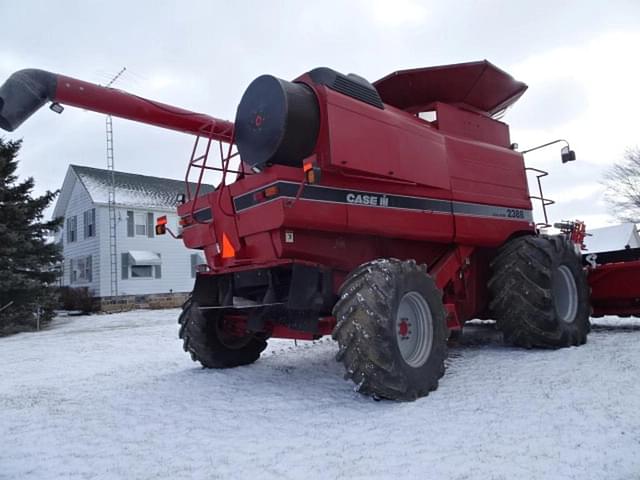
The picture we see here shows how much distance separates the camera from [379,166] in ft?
17.3

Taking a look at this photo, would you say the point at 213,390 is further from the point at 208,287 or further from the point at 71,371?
the point at 71,371

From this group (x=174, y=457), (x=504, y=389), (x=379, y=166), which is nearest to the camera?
(x=174, y=457)

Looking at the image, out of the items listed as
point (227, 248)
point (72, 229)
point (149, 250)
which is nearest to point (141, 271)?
point (149, 250)

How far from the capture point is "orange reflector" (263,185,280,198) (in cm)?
479

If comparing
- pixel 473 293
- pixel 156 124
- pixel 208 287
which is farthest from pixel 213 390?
pixel 473 293

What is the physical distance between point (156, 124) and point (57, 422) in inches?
119

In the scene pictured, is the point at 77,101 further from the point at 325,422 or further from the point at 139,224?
the point at 139,224

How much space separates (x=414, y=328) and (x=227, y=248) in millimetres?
2091

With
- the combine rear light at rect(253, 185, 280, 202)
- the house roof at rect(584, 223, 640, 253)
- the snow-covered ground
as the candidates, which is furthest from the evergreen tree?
the house roof at rect(584, 223, 640, 253)

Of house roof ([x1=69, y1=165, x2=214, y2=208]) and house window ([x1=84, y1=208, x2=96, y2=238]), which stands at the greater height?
house roof ([x1=69, y1=165, x2=214, y2=208])

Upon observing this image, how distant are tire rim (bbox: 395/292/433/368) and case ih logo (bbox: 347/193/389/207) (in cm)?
101

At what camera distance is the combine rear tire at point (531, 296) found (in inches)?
253

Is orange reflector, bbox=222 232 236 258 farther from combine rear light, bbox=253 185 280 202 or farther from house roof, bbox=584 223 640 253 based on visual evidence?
house roof, bbox=584 223 640 253

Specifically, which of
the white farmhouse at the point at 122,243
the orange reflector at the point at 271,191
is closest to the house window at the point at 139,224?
the white farmhouse at the point at 122,243
